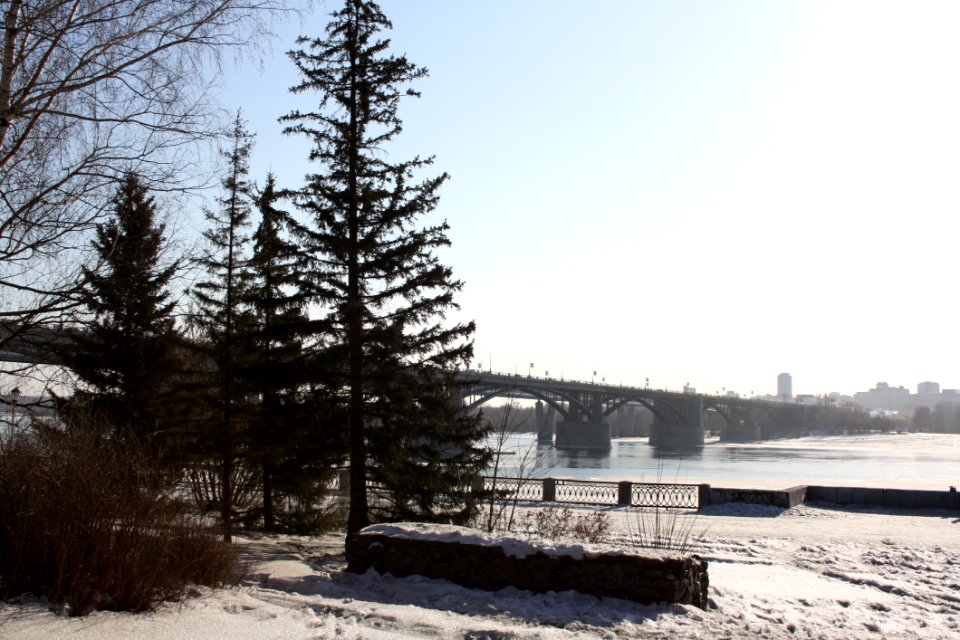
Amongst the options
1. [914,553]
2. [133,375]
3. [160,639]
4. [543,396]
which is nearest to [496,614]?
[160,639]

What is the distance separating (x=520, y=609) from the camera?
26.8ft

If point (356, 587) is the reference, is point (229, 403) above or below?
above

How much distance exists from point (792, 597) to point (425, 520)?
6.43 m

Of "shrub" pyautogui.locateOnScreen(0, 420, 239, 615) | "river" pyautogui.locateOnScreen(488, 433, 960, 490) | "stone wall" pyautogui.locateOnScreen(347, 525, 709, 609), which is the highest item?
"shrub" pyautogui.locateOnScreen(0, 420, 239, 615)

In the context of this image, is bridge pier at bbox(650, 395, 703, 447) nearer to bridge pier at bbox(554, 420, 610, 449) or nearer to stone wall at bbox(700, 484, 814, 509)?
bridge pier at bbox(554, 420, 610, 449)

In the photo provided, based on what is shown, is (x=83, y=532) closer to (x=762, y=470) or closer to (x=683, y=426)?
(x=762, y=470)

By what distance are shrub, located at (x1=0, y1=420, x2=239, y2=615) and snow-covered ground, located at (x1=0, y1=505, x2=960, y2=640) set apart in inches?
9.3

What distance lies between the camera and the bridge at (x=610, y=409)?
70.4m

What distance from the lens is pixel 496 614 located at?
8.03 meters

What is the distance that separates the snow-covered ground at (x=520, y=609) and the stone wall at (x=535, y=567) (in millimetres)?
157

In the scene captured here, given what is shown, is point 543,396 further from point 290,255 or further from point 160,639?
point 160,639

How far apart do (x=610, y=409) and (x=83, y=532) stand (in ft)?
260

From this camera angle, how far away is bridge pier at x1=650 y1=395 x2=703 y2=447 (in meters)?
91.2

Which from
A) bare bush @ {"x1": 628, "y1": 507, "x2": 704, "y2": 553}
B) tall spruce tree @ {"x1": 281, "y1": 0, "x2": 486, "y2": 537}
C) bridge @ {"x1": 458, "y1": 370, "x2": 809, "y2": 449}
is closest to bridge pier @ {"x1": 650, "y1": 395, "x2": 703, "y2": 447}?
bridge @ {"x1": 458, "y1": 370, "x2": 809, "y2": 449}
